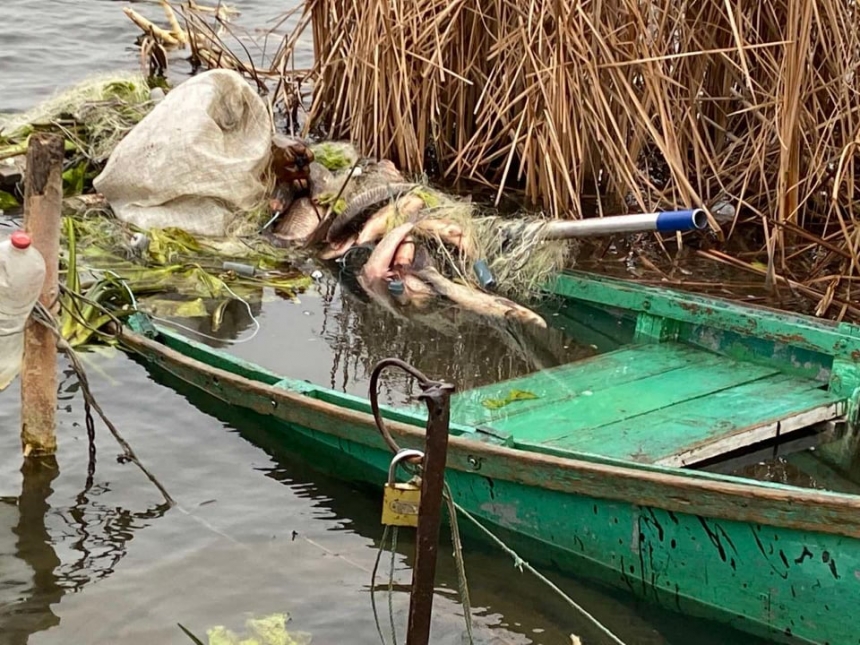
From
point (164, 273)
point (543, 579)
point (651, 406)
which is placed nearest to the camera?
point (543, 579)

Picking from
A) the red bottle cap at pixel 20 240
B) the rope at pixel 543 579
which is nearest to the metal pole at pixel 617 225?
the rope at pixel 543 579

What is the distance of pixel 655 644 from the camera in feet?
15.2

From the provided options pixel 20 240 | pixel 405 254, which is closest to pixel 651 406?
pixel 405 254

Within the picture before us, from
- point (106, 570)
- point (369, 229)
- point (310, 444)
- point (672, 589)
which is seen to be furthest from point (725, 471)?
point (369, 229)

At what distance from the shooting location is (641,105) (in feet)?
25.1

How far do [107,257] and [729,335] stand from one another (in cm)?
353

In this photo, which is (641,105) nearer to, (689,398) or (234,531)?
(689,398)

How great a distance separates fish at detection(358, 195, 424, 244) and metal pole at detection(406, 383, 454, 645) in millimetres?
4030

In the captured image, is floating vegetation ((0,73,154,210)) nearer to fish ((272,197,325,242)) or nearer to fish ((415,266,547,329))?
fish ((272,197,325,242))

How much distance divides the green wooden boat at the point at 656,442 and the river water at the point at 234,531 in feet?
0.52

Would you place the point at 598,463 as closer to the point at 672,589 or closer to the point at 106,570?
the point at 672,589

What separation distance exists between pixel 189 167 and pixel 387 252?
1.37 meters

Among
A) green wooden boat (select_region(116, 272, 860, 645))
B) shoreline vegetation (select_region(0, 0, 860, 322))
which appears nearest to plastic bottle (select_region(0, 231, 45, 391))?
green wooden boat (select_region(116, 272, 860, 645))

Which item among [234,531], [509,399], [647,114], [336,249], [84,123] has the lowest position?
[234,531]
